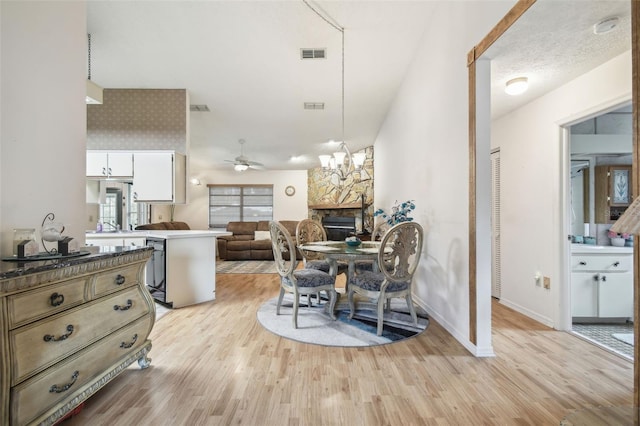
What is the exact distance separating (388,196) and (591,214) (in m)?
2.70

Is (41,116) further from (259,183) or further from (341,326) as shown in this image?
(259,183)

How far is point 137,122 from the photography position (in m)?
4.05

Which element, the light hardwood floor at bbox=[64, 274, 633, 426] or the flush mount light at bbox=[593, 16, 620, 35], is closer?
the light hardwood floor at bbox=[64, 274, 633, 426]

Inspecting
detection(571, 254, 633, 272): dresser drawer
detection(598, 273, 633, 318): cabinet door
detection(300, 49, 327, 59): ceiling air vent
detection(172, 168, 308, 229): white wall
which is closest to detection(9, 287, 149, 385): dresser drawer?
detection(300, 49, 327, 59): ceiling air vent

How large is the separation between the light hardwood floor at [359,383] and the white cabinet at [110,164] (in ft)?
8.11

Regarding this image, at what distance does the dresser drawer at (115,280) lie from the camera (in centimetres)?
157

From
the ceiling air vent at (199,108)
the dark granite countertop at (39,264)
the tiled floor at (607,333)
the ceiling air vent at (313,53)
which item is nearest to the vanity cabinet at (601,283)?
the tiled floor at (607,333)

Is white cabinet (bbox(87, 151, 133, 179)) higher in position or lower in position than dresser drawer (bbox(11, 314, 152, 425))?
higher

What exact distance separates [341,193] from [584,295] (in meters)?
5.46

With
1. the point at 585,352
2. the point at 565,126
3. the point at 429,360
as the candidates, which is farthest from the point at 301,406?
the point at 565,126

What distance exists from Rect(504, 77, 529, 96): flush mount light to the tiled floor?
2.26 m

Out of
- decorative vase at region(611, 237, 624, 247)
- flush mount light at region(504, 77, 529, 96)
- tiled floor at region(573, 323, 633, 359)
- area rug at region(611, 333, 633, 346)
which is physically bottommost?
tiled floor at region(573, 323, 633, 359)

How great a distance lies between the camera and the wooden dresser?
1119mm

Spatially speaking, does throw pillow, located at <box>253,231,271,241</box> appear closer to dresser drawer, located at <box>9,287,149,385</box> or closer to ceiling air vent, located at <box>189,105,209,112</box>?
ceiling air vent, located at <box>189,105,209,112</box>
